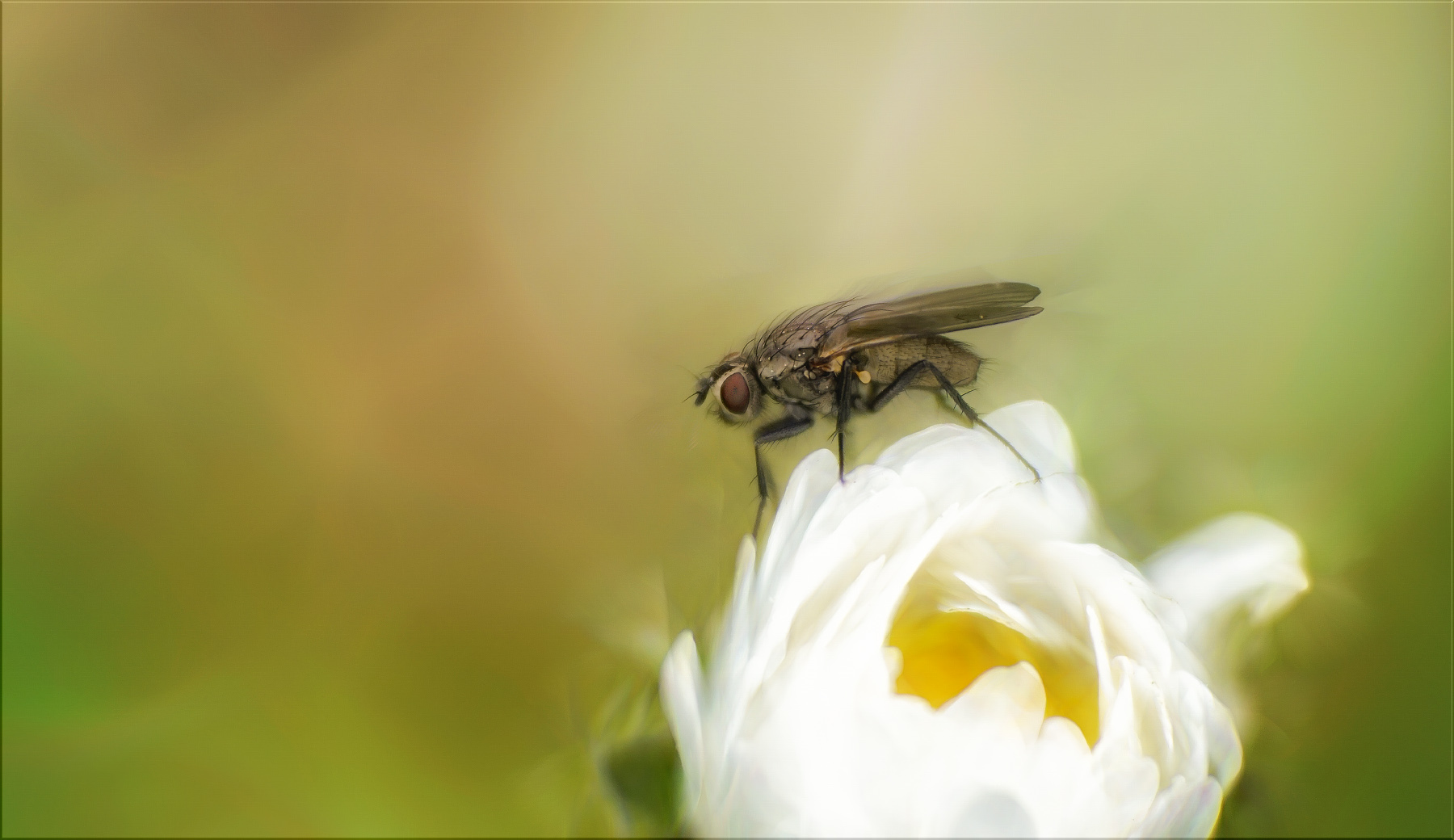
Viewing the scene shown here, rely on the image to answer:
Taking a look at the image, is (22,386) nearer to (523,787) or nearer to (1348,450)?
(523,787)

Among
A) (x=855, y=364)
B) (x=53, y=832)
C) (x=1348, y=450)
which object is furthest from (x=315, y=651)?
(x=1348, y=450)

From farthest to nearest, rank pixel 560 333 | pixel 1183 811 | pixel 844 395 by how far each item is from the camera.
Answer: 1. pixel 560 333
2. pixel 844 395
3. pixel 1183 811

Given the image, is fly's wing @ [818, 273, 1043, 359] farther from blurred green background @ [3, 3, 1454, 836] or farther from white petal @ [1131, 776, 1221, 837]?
white petal @ [1131, 776, 1221, 837]

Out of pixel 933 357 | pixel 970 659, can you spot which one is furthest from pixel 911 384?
pixel 970 659

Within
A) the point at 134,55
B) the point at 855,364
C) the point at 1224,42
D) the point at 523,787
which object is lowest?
the point at 523,787

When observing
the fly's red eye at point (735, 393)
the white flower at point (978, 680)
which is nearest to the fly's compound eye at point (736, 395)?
the fly's red eye at point (735, 393)

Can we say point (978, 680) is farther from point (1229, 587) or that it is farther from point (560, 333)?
point (560, 333)

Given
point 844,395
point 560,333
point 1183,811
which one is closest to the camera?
point 1183,811

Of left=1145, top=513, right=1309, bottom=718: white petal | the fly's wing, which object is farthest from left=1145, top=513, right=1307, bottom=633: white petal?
the fly's wing
